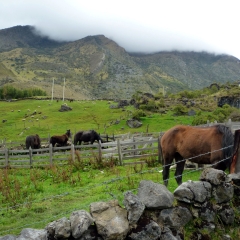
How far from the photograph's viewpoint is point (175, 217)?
5.13 m

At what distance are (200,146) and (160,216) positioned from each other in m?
3.79

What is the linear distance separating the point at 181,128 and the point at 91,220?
5366 millimetres

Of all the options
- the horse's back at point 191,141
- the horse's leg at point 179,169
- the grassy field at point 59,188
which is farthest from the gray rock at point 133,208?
the horse's leg at point 179,169

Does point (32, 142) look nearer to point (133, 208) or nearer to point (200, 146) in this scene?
point (200, 146)

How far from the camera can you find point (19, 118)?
189ft

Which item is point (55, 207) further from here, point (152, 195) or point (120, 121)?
point (120, 121)

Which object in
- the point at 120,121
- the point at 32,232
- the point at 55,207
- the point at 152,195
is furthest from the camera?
the point at 120,121

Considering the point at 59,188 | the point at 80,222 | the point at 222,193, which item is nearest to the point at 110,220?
the point at 80,222

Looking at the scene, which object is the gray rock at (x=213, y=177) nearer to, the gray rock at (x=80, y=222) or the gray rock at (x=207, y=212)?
the gray rock at (x=207, y=212)

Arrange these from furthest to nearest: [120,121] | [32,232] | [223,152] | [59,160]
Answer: [120,121] → [59,160] → [223,152] → [32,232]

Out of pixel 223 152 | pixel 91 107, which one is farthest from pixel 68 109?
pixel 223 152

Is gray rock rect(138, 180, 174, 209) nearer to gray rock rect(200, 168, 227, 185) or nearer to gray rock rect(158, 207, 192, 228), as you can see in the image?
gray rock rect(158, 207, 192, 228)

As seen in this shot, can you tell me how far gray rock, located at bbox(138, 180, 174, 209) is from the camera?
498cm

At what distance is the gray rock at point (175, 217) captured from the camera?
5020mm
